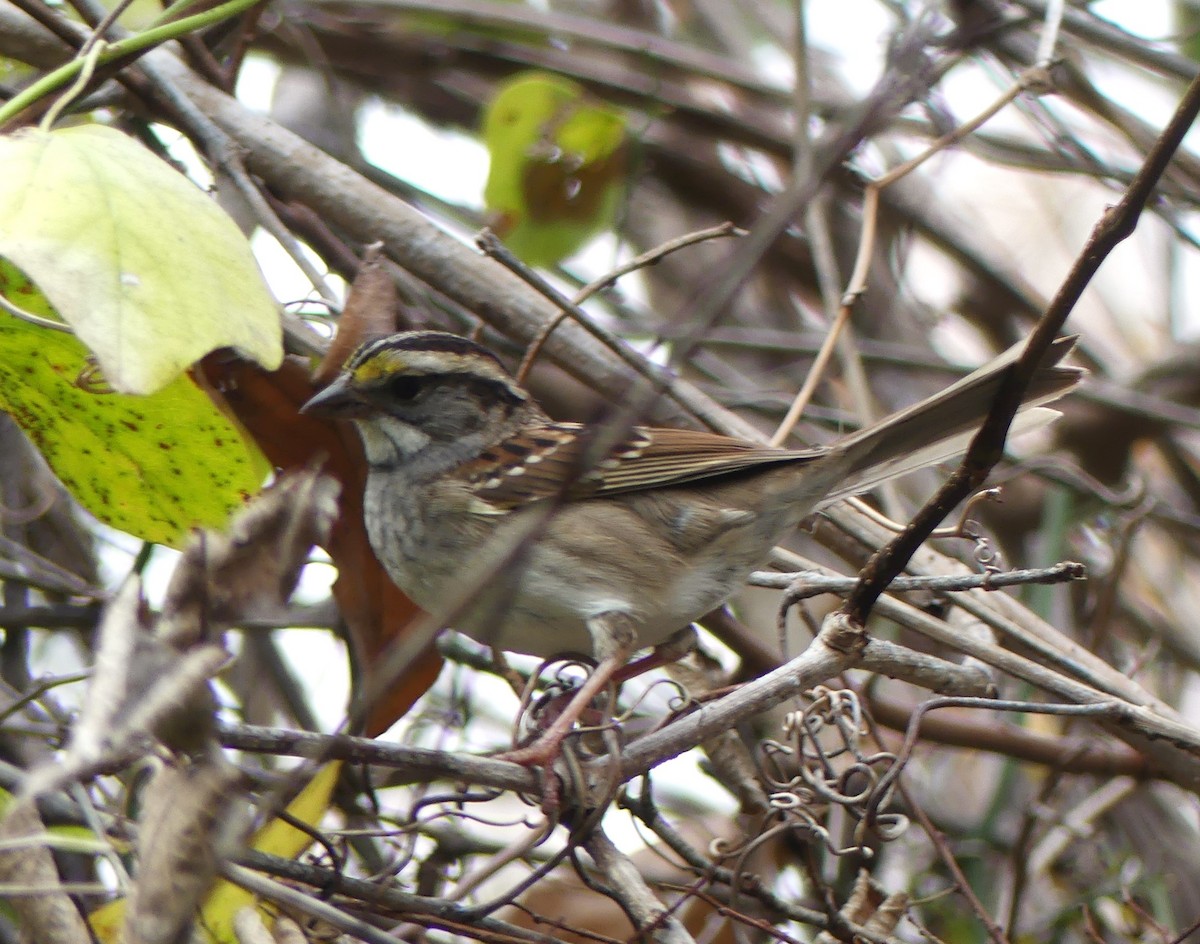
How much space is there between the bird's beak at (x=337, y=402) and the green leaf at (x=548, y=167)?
0.97m

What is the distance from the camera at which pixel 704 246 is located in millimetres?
4918

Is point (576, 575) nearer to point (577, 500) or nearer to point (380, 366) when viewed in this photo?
point (577, 500)

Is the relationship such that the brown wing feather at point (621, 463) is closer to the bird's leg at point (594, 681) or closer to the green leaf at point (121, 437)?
the bird's leg at point (594, 681)

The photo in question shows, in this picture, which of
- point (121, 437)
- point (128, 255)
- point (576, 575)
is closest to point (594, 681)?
point (576, 575)

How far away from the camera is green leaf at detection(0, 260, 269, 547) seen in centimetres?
197

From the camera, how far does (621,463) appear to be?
9.48ft

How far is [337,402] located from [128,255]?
1.14 metres

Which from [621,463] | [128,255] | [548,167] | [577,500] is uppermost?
[548,167]

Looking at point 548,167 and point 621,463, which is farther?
point 548,167

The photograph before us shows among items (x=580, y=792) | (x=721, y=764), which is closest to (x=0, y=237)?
(x=580, y=792)

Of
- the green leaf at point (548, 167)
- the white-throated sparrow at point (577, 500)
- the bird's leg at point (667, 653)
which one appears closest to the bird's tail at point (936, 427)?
the white-throated sparrow at point (577, 500)

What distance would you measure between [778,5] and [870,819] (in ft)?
13.3

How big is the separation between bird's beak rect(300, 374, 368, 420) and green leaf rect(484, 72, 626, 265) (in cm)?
97

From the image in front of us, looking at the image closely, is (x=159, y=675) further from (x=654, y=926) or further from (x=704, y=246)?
(x=704, y=246)
